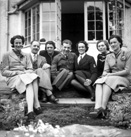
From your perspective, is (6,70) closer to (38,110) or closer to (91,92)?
(38,110)

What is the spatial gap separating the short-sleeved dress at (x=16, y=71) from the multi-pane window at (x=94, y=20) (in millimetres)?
5672

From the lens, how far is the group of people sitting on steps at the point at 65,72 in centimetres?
487

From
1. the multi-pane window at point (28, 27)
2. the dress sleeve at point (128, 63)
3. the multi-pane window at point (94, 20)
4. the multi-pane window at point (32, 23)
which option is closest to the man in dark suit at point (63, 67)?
the dress sleeve at point (128, 63)

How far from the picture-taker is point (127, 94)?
5145 millimetres

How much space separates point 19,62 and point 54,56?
1089 millimetres

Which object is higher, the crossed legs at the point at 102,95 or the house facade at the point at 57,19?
the house facade at the point at 57,19

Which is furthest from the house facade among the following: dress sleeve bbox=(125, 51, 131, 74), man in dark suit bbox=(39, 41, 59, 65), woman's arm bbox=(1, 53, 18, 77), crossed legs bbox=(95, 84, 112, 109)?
crossed legs bbox=(95, 84, 112, 109)

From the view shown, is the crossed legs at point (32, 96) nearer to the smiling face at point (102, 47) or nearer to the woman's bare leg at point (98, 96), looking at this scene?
the woman's bare leg at point (98, 96)

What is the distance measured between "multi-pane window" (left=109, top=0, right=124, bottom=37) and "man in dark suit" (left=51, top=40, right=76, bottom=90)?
5261 millimetres

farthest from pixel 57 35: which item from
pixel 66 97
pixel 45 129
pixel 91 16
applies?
pixel 45 129

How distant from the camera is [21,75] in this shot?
5188 millimetres

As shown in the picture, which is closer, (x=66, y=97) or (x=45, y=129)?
(x=45, y=129)

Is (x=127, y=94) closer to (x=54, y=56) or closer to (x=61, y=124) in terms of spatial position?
(x=61, y=124)

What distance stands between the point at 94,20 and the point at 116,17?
37.4 inches
